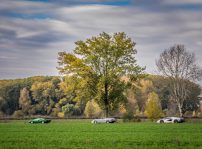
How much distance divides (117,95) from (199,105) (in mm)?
54735

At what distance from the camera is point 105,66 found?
68.2 metres

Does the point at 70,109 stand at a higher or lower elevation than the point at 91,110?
higher

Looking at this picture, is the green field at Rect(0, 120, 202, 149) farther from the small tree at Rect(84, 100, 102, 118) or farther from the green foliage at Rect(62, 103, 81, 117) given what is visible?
the green foliage at Rect(62, 103, 81, 117)

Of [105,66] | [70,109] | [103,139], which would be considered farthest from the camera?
[70,109]

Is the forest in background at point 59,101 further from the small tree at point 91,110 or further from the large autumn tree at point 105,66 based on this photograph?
the large autumn tree at point 105,66

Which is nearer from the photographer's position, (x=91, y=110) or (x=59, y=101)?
(x=59, y=101)

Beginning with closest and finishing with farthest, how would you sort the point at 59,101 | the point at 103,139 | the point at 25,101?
the point at 103,139 < the point at 59,101 < the point at 25,101

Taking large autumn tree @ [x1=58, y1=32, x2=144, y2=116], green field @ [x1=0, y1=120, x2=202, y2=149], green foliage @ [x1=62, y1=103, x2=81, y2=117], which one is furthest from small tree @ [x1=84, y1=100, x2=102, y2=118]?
green field @ [x1=0, y1=120, x2=202, y2=149]

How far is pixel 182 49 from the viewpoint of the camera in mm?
74188

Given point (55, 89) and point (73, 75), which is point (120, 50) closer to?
point (73, 75)

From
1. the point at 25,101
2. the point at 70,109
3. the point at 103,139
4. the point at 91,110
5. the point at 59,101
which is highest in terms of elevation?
the point at 25,101

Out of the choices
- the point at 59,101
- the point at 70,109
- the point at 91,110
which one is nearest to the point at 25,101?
the point at 70,109

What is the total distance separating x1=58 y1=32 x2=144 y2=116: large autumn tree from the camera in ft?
220

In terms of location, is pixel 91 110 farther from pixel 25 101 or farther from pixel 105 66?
pixel 105 66
